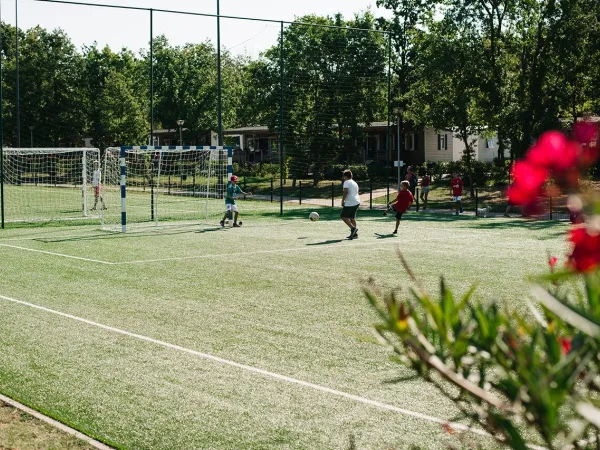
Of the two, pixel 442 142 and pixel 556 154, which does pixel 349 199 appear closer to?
pixel 556 154

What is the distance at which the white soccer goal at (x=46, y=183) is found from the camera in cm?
3672

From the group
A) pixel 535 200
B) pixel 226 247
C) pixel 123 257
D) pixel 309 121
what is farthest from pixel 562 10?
pixel 535 200

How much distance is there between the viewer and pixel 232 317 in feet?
35.8

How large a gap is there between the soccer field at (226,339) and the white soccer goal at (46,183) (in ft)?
52.1

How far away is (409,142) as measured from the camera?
6000 centimetres

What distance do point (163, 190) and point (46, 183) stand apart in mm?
9881

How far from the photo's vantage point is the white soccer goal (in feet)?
120

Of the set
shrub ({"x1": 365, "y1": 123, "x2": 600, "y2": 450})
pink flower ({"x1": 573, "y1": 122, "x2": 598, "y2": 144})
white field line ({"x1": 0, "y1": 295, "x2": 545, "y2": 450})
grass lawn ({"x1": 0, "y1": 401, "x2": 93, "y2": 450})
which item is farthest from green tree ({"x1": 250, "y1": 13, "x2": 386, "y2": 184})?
pink flower ({"x1": 573, "y1": 122, "x2": 598, "y2": 144})

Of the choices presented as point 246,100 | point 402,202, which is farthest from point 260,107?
point 402,202

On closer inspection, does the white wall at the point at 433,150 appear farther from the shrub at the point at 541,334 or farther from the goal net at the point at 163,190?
the shrub at the point at 541,334

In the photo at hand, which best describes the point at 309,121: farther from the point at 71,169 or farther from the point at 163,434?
the point at 163,434

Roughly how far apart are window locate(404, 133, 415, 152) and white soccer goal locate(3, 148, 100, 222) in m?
23.4

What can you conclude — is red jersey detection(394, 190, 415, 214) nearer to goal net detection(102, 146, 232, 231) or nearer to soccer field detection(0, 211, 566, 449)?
soccer field detection(0, 211, 566, 449)

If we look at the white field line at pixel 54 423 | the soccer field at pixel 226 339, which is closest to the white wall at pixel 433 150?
the soccer field at pixel 226 339
